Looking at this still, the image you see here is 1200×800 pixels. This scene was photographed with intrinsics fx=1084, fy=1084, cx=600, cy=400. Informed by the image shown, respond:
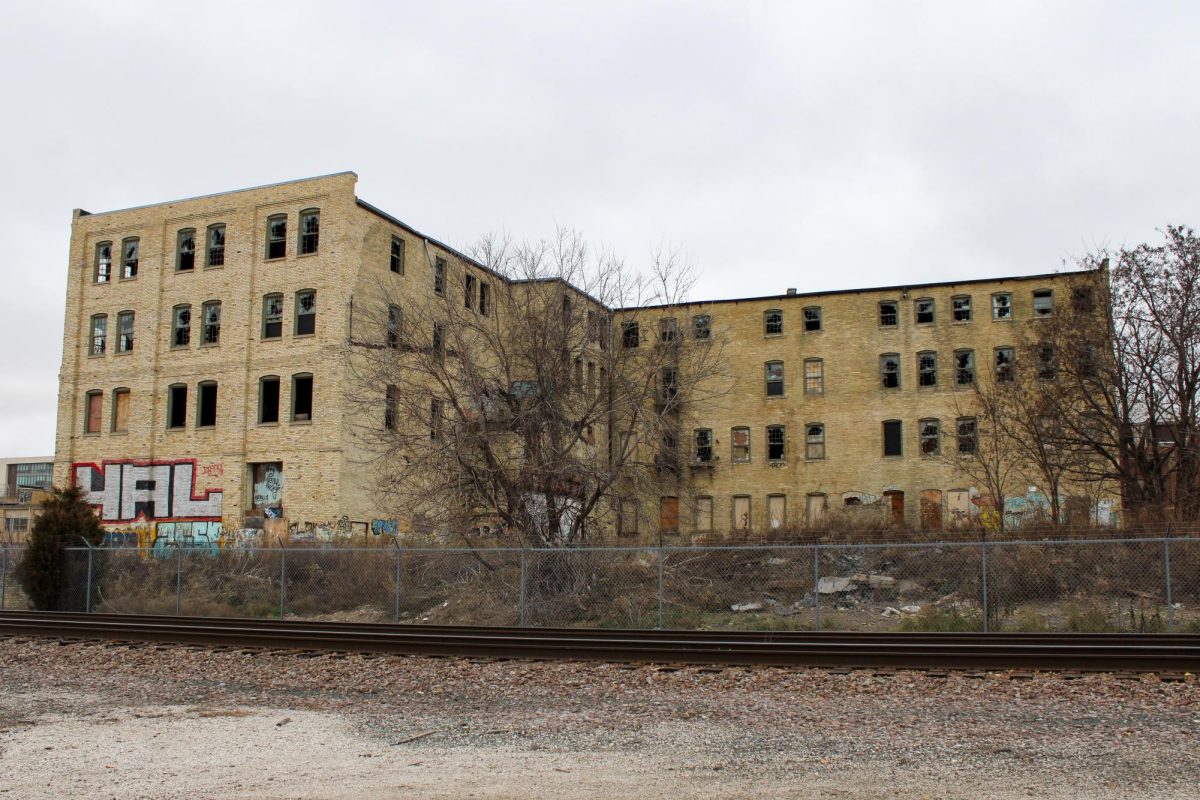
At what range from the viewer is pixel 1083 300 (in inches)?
1280

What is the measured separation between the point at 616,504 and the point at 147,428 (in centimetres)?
2292

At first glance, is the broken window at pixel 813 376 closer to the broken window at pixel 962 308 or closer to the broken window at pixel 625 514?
the broken window at pixel 962 308

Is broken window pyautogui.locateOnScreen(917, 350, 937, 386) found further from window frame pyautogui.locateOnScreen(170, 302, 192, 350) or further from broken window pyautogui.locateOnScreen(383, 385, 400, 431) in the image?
window frame pyautogui.locateOnScreen(170, 302, 192, 350)

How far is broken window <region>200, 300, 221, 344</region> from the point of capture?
4031cm

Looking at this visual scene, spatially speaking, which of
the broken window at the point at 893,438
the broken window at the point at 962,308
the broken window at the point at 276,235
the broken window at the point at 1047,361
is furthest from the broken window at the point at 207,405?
the broken window at the point at 962,308

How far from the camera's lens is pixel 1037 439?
101 feet

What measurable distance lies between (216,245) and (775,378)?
2466cm

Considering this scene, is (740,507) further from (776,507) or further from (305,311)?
(305,311)

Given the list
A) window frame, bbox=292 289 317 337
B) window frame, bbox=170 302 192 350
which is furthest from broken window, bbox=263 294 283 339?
window frame, bbox=170 302 192 350

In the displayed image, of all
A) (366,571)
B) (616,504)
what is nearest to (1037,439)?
(616,504)

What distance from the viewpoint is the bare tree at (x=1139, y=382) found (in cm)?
2909

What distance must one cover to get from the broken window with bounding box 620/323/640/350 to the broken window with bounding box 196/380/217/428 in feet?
66.0

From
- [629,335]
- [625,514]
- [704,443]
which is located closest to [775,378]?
[704,443]

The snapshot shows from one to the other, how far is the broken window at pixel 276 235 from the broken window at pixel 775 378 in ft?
72.8
